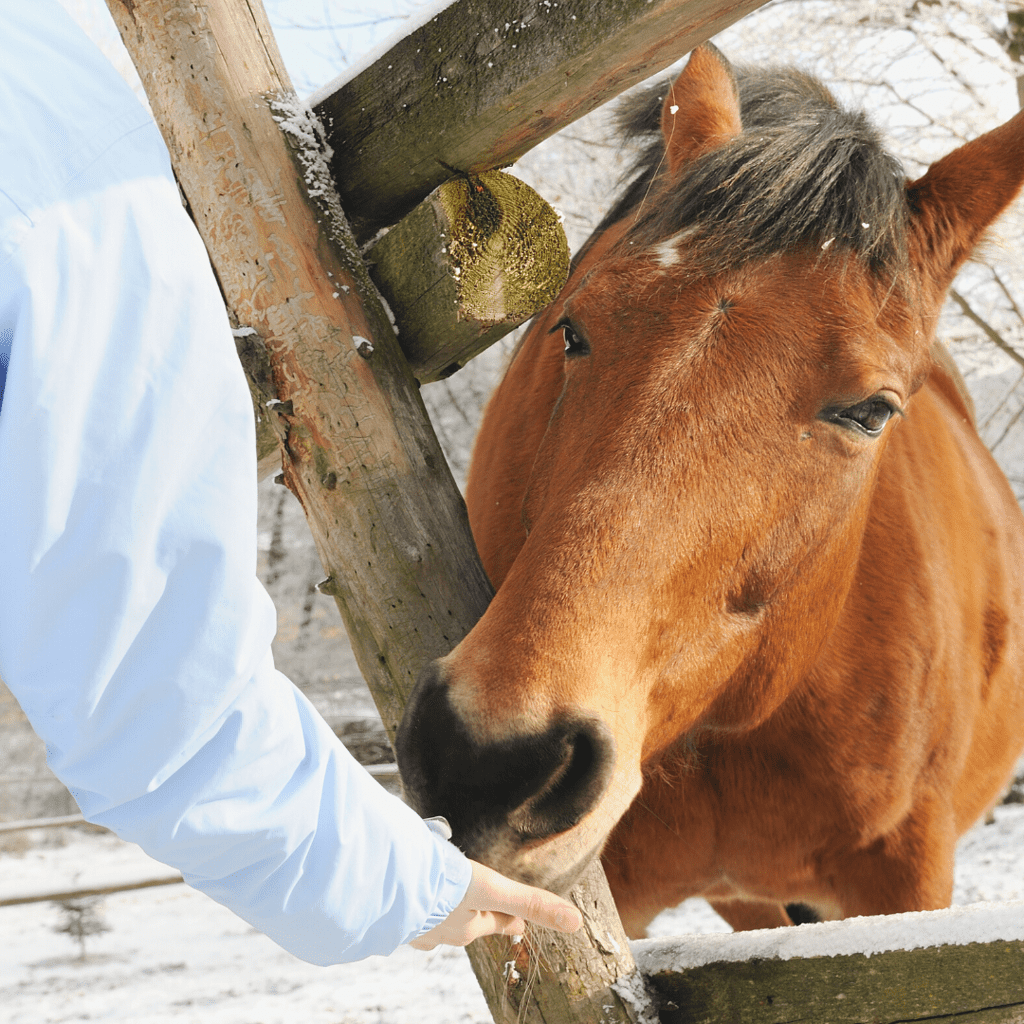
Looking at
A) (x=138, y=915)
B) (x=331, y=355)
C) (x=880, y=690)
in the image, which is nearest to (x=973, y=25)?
(x=880, y=690)

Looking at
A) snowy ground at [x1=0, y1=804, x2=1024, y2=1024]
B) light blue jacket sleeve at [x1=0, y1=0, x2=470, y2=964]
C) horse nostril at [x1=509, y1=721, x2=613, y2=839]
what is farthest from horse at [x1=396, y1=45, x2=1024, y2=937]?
snowy ground at [x1=0, y1=804, x2=1024, y2=1024]

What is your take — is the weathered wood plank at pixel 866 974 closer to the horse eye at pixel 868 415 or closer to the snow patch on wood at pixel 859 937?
the snow patch on wood at pixel 859 937

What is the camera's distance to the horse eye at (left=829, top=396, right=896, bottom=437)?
143 cm

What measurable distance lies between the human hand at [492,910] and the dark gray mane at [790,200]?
39.6 inches

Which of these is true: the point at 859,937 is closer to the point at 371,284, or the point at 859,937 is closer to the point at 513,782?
the point at 513,782

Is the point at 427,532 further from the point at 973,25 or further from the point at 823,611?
the point at 973,25

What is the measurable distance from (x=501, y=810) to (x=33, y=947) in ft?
13.6

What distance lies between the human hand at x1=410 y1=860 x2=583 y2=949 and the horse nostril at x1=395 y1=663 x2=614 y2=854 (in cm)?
9

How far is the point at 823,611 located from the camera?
1655 millimetres

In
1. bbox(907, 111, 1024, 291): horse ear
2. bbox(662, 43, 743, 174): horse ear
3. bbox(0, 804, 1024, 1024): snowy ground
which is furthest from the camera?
bbox(0, 804, 1024, 1024): snowy ground

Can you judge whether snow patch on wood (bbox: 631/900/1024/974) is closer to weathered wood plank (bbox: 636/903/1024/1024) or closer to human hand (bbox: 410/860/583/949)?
weathered wood plank (bbox: 636/903/1024/1024)

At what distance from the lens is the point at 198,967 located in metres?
4.00

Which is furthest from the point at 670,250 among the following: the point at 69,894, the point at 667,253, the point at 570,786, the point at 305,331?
the point at 69,894

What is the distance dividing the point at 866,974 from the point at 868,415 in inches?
32.7
